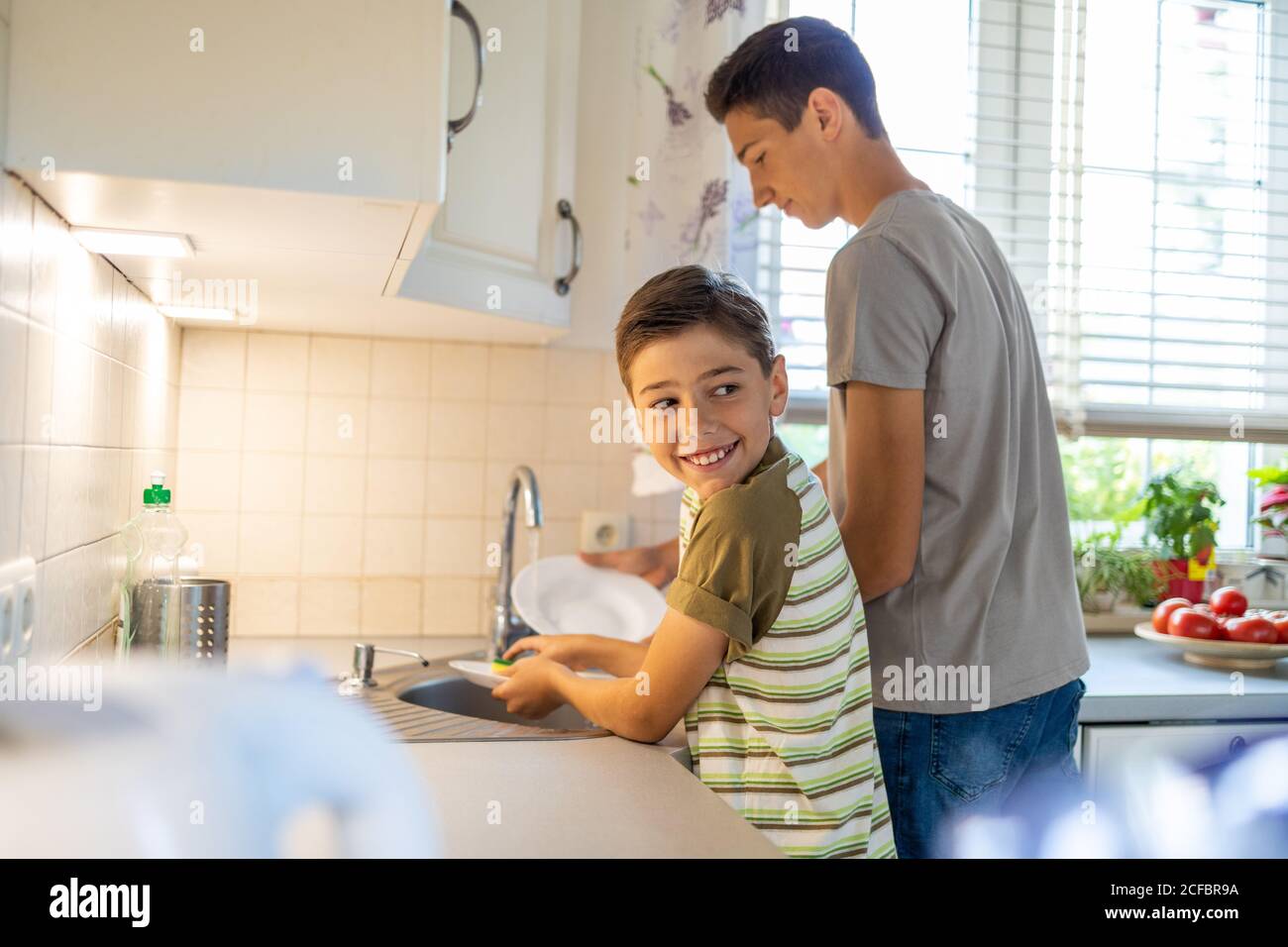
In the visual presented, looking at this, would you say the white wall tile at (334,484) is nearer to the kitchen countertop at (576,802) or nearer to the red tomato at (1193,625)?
the kitchen countertop at (576,802)

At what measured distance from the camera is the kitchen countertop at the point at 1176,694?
1.49 m

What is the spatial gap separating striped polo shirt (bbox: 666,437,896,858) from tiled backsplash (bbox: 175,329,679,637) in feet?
3.16

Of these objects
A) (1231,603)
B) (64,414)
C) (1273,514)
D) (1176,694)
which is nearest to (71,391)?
(64,414)

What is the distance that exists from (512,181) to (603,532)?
2.18 feet

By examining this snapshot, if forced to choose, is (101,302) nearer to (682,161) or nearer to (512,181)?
(512,181)

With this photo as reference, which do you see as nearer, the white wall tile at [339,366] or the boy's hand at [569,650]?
the boy's hand at [569,650]

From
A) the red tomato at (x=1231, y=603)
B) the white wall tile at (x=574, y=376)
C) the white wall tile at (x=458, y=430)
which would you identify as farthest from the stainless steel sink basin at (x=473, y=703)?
the red tomato at (x=1231, y=603)

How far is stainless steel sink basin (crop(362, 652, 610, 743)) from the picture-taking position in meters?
1.05

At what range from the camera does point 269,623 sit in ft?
5.75

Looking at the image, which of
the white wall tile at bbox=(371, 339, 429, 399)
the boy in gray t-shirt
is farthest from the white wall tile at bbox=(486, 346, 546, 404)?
the boy in gray t-shirt

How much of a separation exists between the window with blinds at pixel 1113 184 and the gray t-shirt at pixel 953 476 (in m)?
0.98

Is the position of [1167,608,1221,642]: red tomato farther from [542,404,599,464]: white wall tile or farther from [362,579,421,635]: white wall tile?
[362,579,421,635]: white wall tile

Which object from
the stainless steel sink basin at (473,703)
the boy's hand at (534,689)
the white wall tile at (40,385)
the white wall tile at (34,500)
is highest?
the white wall tile at (40,385)
